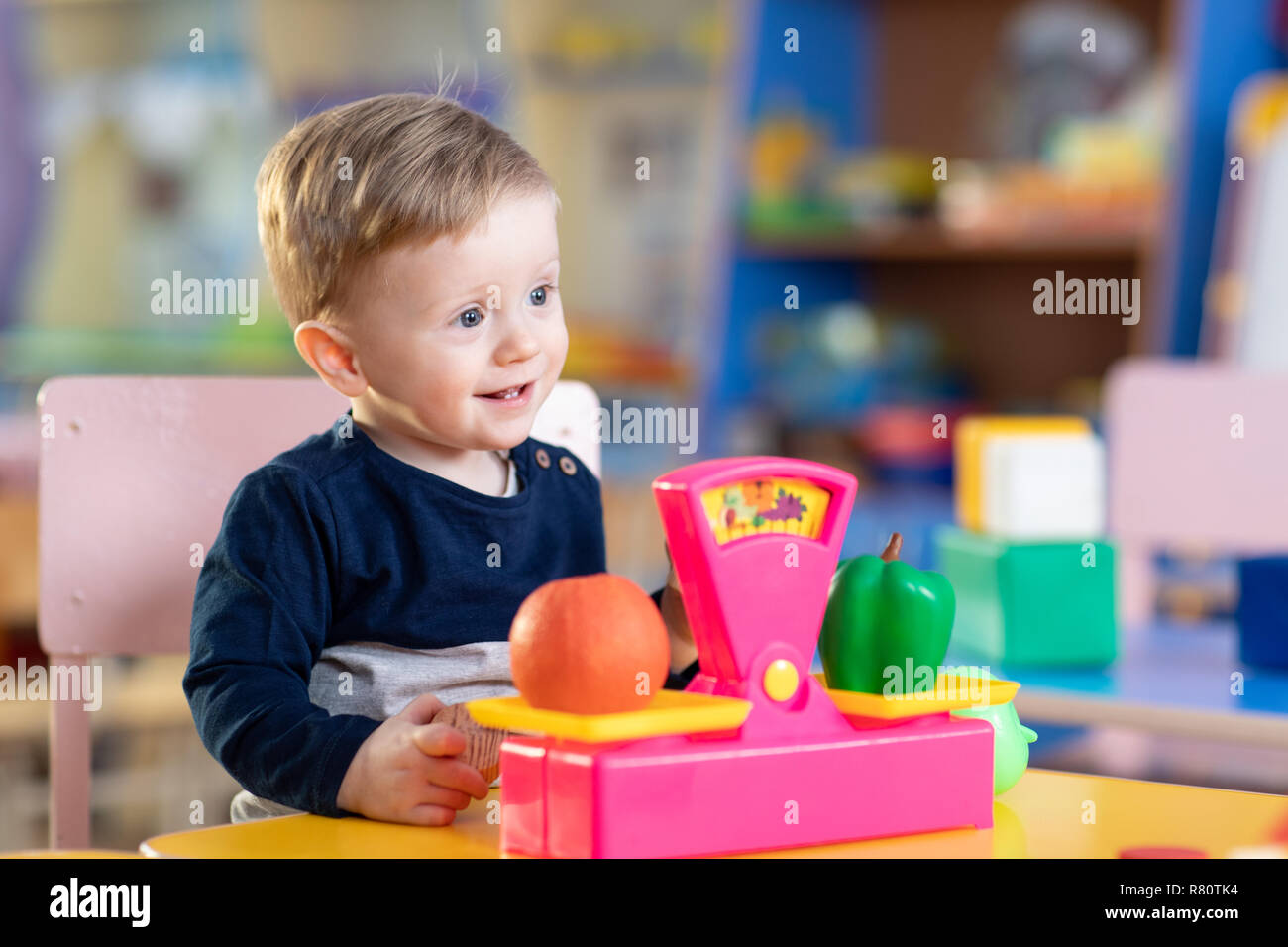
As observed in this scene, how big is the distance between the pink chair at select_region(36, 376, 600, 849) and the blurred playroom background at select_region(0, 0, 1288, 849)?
135 cm

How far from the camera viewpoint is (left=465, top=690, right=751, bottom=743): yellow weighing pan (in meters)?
0.69

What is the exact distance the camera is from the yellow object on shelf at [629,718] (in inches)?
27.3

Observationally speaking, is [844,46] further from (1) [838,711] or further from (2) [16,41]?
(1) [838,711]

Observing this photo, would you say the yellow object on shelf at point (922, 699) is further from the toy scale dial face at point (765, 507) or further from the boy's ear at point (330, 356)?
the boy's ear at point (330, 356)

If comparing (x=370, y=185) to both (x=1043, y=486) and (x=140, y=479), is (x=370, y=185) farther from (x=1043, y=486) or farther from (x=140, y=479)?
(x=1043, y=486)

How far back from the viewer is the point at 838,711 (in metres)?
0.78

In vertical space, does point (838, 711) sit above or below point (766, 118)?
below

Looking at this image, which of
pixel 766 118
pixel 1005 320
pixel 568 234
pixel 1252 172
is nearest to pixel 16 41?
pixel 568 234

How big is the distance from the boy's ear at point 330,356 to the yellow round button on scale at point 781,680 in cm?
32

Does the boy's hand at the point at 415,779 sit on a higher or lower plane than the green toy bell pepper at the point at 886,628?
lower

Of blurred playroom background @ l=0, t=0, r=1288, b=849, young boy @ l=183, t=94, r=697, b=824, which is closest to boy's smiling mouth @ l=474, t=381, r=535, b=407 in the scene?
young boy @ l=183, t=94, r=697, b=824

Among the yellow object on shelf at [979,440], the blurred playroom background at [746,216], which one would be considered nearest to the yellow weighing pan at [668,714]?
the yellow object on shelf at [979,440]

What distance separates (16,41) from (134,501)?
12.1 ft

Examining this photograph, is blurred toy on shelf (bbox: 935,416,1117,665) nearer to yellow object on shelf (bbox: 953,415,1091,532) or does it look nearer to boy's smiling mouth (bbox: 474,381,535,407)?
yellow object on shelf (bbox: 953,415,1091,532)
